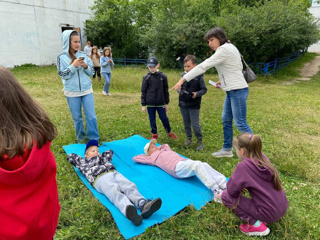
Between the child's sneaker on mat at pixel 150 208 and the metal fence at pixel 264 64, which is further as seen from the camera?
Answer: the metal fence at pixel 264 64

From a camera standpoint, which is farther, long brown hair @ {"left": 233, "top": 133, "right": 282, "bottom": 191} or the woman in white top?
the woman in white top

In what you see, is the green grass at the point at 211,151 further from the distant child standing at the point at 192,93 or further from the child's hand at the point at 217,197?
the distant child standing at the point at 192,93

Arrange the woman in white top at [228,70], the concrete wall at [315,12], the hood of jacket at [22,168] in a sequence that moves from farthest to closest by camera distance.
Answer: the concrete wall at [315,12] → the woman in white top at [228,70] → the hood of jacket at [22,168]

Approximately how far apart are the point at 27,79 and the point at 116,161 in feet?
34.5

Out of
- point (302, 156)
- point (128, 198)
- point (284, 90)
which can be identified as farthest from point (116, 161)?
point (284, 90)

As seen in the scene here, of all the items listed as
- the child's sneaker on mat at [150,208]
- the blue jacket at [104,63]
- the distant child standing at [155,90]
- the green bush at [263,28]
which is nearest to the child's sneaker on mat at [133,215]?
the child's sneaker on mat at [150,208]

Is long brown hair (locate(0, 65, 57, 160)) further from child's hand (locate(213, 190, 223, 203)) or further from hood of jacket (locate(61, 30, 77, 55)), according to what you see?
hood of jacket (locate(61, 30, 77, 55))

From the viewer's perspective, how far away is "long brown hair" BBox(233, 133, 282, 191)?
93.3 inches

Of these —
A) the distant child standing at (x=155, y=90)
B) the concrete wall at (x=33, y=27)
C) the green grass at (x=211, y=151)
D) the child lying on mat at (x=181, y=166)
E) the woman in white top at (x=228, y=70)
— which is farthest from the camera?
the concrete wall at (x=33, y=27)

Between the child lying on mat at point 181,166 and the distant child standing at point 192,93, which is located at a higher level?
the distant child standing at point 192,93

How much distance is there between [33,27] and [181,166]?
Result: 17.7m

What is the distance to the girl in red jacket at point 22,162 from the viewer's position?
130 centimetres

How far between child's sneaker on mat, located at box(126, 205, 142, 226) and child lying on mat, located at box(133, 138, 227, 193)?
1035mm

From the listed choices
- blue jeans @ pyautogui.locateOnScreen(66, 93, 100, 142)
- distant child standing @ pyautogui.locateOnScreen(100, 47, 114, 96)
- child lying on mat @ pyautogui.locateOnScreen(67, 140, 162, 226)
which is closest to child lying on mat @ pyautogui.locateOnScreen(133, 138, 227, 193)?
child lying on mat @ pyautogui.locateOnScreen(67, 140, 162, 226)
